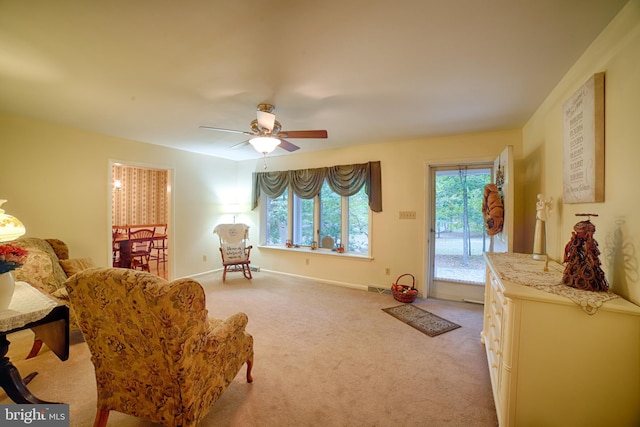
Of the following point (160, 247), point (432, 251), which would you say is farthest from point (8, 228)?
point (160, 247)

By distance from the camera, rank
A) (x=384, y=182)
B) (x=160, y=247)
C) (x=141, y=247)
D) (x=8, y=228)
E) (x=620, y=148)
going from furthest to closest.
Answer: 1. (x=160, y=247)
2. (x=141, y=247)
3. (x=384, y=182)
4. (x=8, y=228)
5. (x=620, y=148)

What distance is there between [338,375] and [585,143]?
236cm

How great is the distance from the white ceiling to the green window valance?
4.25ft

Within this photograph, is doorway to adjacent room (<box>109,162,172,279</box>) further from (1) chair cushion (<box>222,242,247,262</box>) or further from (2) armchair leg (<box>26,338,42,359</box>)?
(2) armchair leg (<box>26,338,42,359</box>)

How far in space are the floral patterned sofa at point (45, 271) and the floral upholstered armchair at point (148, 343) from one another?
60.0 inches

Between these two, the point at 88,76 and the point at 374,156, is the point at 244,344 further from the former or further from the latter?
the point at 374,156

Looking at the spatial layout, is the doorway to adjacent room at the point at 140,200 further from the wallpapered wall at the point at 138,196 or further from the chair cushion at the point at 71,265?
the chair cushion at the point at 71,265

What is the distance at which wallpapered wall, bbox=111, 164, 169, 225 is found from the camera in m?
6.71

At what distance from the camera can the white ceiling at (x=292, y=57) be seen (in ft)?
4.36

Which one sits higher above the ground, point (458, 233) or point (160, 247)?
point (458, 233)

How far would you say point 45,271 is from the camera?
2.51 metres

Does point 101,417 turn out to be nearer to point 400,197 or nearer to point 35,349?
point 35,349

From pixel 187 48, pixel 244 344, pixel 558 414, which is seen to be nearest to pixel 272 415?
pixel 244 344

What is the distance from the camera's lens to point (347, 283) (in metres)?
4.35
